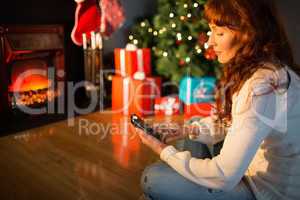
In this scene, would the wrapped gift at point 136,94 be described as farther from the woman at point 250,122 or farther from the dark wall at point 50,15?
the woman at point 250,122

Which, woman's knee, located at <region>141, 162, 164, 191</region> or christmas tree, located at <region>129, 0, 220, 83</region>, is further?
christmas tree, located at <region>129, 0, 220, 83</region>

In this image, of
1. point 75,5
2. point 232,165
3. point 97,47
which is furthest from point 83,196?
point 75,5

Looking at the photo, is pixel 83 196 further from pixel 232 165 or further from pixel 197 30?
pixel 197 30

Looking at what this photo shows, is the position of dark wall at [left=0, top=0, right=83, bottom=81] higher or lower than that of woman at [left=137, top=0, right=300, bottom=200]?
higher

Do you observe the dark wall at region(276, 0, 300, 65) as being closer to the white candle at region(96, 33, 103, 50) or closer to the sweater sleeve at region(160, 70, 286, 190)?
the white candle at region(96, 33, 103, 50)

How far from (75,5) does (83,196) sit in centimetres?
207

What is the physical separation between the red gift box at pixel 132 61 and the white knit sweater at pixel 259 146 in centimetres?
208

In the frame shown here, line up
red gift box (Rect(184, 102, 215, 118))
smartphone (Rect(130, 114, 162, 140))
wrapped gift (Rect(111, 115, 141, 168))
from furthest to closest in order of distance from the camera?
red gift box (Rect(184, 102, 215, 118)) < wrapped gift (Rect(111, 115, 141, 168)) < smartphone (Rect(130, 114, 162, 140))

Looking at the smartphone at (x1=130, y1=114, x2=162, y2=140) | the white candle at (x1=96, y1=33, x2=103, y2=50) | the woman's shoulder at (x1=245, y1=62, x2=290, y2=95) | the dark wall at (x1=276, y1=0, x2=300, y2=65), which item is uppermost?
the dark wall at (x1=276, y1=0, x2=300, y2=65)

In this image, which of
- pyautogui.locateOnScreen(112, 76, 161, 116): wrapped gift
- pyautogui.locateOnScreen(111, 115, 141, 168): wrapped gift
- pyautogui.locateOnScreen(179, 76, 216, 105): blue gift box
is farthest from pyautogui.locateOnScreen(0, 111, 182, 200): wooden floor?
pyautogui.locateOnScreen(179, 76, 216, 105): blue gift box

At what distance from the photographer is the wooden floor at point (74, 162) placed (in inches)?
66.4

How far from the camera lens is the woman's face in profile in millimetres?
920

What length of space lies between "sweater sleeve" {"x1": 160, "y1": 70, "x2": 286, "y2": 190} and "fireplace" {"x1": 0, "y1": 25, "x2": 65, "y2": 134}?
7.39 feet

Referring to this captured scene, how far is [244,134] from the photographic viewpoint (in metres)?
0.82
